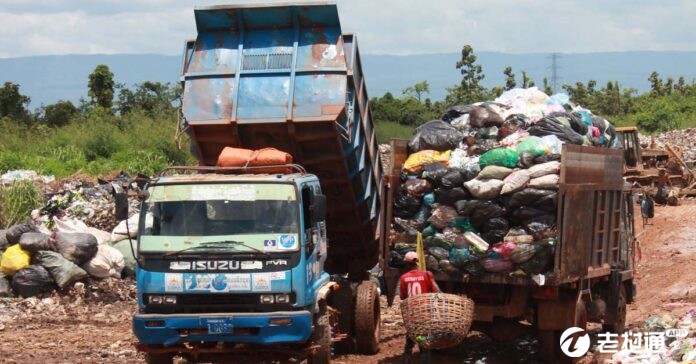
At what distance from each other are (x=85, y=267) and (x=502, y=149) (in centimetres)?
755

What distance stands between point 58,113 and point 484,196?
36.0m

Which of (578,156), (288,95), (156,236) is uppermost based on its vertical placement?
(288,95)

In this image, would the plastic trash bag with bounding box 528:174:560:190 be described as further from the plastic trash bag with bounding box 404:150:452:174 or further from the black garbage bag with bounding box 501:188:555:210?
the plastic trash bag with bounding box 404:150:452:174

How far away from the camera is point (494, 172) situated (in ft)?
31.8

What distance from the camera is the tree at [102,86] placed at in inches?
1651

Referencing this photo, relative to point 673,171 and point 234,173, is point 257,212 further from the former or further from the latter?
point 673,171

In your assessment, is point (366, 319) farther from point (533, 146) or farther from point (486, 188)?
point (533, 146)

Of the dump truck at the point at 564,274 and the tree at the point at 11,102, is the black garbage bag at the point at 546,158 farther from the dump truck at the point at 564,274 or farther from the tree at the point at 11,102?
the tree at the point at 11,102

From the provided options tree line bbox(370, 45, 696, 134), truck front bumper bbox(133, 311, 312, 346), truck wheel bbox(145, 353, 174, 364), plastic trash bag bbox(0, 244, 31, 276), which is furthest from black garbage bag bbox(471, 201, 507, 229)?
tree line bbox(370, 45, 696, 134)

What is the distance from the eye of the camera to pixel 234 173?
387 inches

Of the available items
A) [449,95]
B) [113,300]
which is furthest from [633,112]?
[113,300]

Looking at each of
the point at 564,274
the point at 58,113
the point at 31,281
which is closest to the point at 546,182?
the point at 564,274

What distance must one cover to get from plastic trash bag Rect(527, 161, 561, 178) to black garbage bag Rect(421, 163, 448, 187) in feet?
2.94

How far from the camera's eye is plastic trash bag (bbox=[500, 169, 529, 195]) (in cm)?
947
